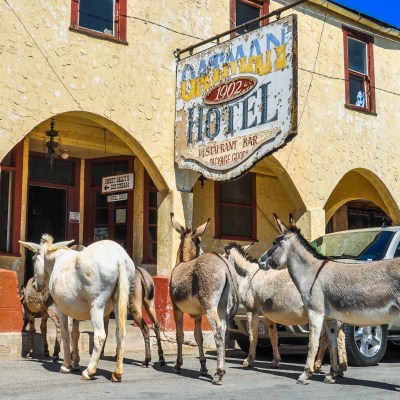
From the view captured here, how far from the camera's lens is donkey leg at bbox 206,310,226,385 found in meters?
8.69

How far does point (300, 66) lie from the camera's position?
663 inches

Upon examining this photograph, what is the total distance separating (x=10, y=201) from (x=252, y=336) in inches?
245

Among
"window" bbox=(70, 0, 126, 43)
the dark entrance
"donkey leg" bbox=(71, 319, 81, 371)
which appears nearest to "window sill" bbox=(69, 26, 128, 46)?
"window" bbox=(70, 0, 126, 43)

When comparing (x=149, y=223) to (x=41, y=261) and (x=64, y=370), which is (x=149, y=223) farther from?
(x=64, y=370)

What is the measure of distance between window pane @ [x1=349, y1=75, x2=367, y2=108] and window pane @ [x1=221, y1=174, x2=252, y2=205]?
3.29 metres

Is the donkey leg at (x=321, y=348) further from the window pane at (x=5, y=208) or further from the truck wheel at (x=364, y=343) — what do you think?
the window pane at (x=5, y=208)

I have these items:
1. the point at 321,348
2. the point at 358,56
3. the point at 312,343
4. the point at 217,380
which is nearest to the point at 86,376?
the point at 217,380

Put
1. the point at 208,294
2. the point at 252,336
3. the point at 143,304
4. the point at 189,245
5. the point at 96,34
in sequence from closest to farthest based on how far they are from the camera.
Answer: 1. the point at 208,294
2. the point at 189,245
3. the point at 252,336
4. the point at 143,304
5. the point at 96,34

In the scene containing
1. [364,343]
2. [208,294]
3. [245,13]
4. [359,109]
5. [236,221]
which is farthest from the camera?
[236,221]

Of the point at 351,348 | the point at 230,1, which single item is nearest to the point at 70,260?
the point at 351,348

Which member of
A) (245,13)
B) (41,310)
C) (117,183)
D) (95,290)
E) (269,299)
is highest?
(245,13)

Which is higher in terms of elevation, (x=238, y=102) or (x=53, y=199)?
(x=238, y=102)

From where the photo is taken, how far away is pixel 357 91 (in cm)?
1844

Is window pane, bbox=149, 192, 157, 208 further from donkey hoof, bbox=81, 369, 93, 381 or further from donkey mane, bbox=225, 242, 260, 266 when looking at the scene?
donkey hoof, bbox=81, 369, 93, 381
